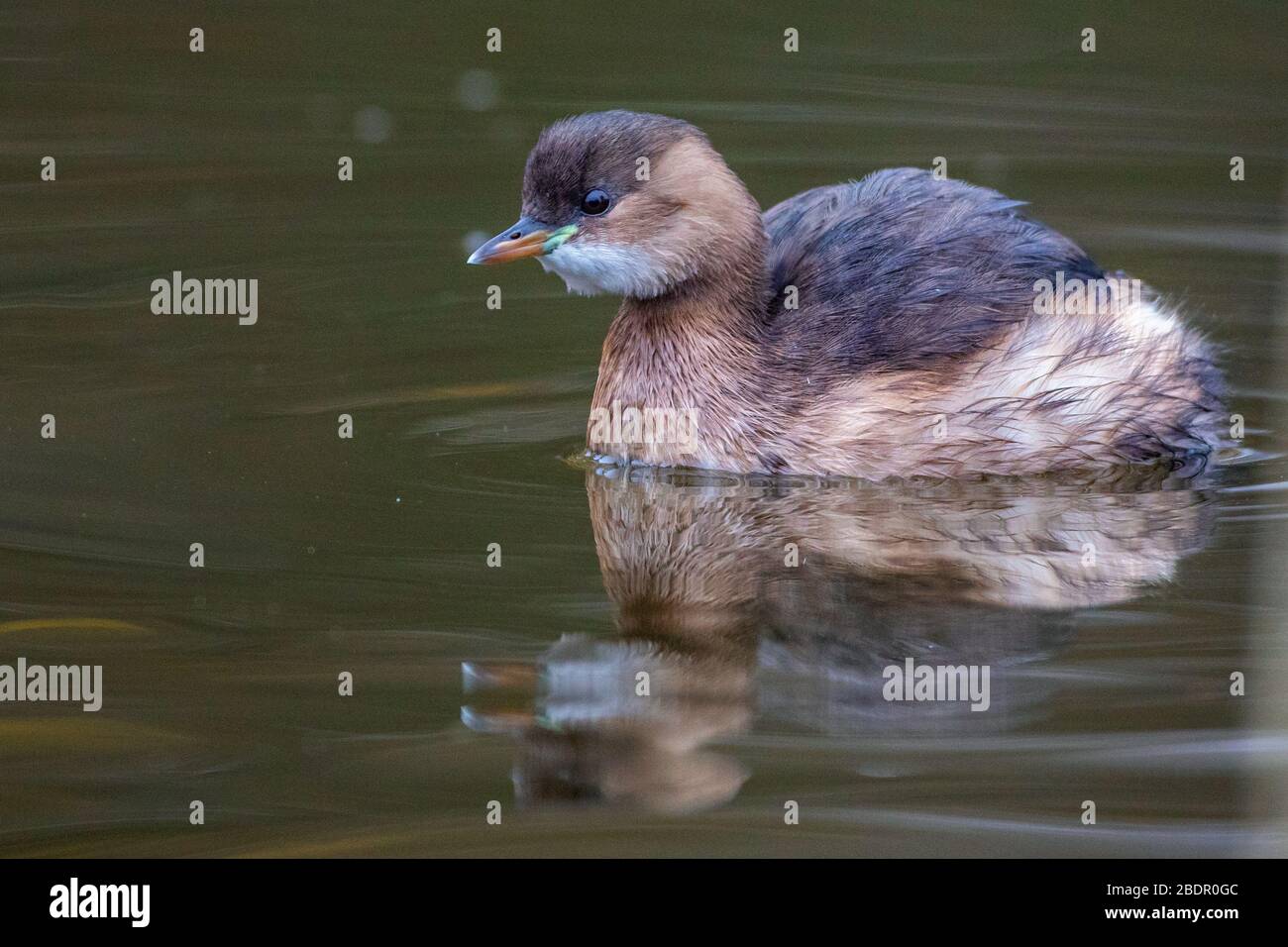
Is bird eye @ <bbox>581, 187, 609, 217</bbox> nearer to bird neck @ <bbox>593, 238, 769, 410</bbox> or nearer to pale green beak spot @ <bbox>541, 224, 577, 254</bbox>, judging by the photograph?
pale green beak spot @ <bbox>541, 224, 577, 254</bbox>

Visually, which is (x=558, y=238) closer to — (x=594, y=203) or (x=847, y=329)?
(x=594, y=203)

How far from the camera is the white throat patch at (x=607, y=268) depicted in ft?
23.5

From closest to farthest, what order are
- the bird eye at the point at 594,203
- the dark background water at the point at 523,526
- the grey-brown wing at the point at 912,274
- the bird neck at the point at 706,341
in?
1. the dark background water at the point at 523,526
2. the grey-brown wing at the point at 912,274
3. the bird eye at the point at 594,203
4. the bird neck at the point at 706,341

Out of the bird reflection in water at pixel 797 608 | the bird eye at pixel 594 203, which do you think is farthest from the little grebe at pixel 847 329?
the bird reflection in water at pixel 797 608

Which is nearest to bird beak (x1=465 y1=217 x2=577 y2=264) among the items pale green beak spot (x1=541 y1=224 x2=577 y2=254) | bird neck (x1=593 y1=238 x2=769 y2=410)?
pale green beak spot (x1=541 y1=224 x2=577 y2=254)

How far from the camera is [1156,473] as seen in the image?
7.21m

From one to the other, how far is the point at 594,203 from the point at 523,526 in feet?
4.05

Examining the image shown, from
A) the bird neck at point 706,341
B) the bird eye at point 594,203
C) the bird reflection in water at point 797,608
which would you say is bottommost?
the bird reflection in water at point 797,608

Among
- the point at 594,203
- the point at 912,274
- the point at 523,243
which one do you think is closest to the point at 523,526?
the point at 523,243

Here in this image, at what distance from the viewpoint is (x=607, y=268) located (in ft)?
23.7

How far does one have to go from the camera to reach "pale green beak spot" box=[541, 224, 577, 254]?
7117mm

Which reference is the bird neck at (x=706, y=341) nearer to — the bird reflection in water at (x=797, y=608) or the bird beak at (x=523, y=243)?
the bird reflection in water at (x=797, y=608)

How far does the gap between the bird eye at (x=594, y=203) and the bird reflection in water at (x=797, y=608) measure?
0.91 m

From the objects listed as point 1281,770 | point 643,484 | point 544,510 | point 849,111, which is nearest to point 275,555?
point 544,510
